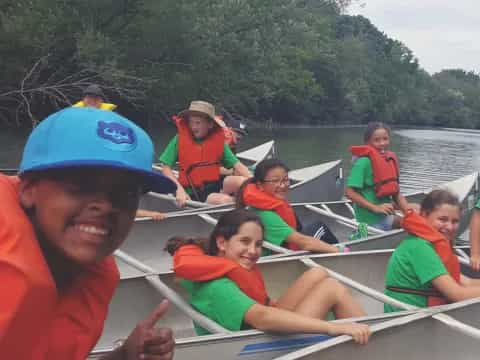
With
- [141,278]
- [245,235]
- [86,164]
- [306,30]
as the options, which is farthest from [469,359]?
[306,30]

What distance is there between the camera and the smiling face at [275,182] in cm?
343

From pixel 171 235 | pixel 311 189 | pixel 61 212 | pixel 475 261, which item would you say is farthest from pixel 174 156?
pixel 61 212

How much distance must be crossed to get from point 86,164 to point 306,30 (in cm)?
2404

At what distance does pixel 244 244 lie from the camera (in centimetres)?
242

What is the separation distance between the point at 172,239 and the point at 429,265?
1192mm

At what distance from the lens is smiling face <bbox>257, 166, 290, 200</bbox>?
343 centimetres

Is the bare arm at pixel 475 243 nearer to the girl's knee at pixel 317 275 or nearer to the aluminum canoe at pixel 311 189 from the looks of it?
the girl's knee at pixel 317 275

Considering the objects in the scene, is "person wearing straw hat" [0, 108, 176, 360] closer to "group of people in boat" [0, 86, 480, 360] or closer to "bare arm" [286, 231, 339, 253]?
"group of people in boat" [0, 86, 480, 360]

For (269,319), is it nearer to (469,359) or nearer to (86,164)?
(469,359)

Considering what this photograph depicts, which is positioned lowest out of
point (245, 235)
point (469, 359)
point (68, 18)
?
point (469, 359)

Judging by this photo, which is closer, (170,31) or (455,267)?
→ (455,267)

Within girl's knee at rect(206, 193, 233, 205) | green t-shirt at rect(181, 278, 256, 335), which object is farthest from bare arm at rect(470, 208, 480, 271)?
girl's knee at rect(206, 193, 233, 205)

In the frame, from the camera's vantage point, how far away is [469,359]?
248cm

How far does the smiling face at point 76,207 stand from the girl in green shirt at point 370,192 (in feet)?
11.7
